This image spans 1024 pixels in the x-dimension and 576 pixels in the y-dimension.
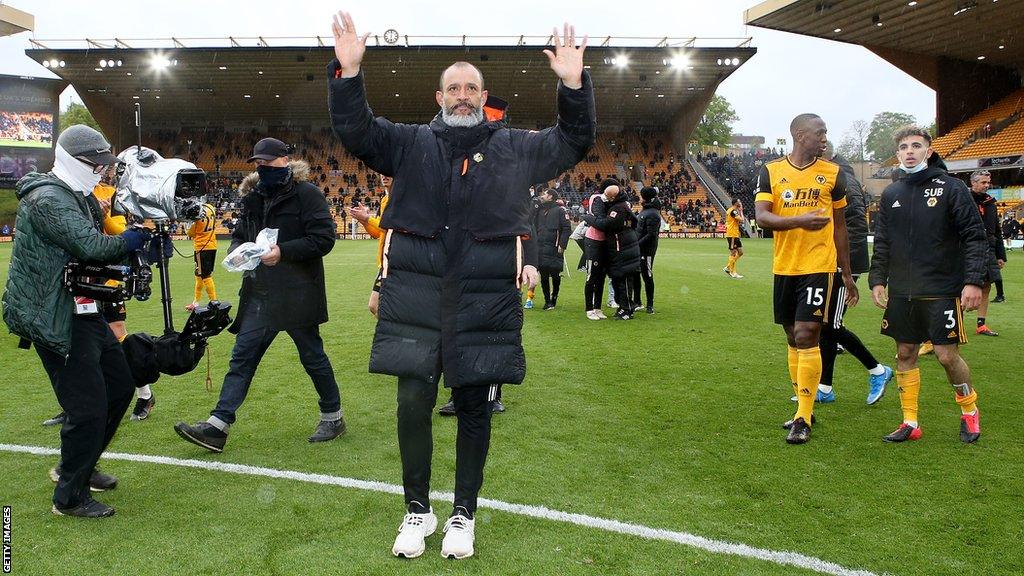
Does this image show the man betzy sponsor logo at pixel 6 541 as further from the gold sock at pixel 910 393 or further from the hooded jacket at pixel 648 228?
the hooded jacket at pixel 648 228

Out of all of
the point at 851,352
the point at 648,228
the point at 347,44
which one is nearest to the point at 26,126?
the point at 648,228

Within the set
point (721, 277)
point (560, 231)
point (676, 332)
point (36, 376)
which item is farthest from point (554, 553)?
point (721, 277)

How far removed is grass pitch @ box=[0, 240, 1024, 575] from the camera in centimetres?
335

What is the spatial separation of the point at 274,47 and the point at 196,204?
40.2m

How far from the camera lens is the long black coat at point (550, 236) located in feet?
38.6

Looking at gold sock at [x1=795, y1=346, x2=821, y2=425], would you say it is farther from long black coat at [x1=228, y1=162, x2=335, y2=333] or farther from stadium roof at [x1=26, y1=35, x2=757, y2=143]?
stadium roof at [x1=26, y1=35, x2=757, y2=143]

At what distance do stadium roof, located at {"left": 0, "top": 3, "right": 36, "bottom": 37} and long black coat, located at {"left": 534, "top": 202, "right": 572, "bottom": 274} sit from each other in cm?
3615

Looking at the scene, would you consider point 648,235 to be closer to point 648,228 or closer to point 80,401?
point 648,228

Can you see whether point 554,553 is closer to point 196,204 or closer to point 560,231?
point 196,204

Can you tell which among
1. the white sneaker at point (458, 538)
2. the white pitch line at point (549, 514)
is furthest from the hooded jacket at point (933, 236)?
the white sneaker at point (458, 538)

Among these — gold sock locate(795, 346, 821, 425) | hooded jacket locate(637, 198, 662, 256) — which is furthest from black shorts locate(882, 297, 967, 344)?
hooded jacket locate(637, 198, 662, 256)

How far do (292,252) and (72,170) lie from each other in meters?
1.39

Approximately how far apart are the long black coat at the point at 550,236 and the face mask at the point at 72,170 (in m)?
8.28

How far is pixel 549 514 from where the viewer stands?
3.82 metres
